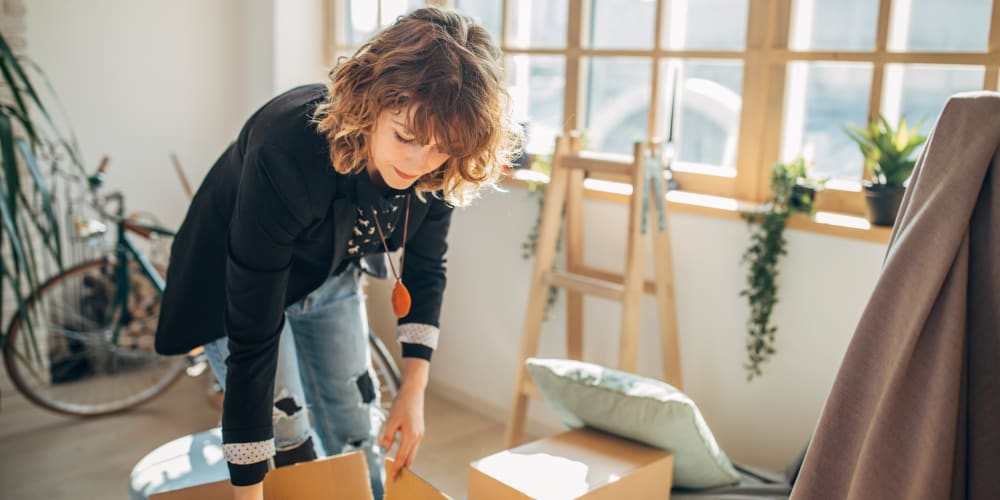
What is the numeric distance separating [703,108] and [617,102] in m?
0.33

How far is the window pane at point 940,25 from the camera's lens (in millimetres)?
2250

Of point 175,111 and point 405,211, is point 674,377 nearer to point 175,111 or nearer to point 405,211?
point 405,211

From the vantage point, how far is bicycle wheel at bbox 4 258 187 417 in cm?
347

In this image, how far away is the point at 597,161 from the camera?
8.66 ft

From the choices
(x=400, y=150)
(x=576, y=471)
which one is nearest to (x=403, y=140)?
(x=400, y=150)

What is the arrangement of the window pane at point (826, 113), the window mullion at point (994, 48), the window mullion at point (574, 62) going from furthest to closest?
the window mullion at point (574, 62) < the window pane at point (826, 113) < the window mullion at point (994, 48)

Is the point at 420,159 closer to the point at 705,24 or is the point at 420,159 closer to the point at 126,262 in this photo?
the point at 705,24

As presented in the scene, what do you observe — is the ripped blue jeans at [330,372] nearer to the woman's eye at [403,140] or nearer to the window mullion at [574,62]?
the woman's eye at [403,140]

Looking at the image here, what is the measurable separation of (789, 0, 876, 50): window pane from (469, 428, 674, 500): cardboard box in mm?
1270

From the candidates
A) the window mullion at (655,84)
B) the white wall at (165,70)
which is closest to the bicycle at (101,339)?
the white wall at (165,70)

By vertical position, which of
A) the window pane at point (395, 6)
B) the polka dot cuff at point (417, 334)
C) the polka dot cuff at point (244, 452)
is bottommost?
the polka dot cuff at point (244, 452)

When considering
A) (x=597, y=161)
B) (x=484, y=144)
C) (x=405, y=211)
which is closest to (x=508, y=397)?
(x=597, y=161)

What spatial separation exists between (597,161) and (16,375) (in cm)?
225

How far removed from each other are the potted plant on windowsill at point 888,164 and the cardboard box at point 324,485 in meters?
1.44
